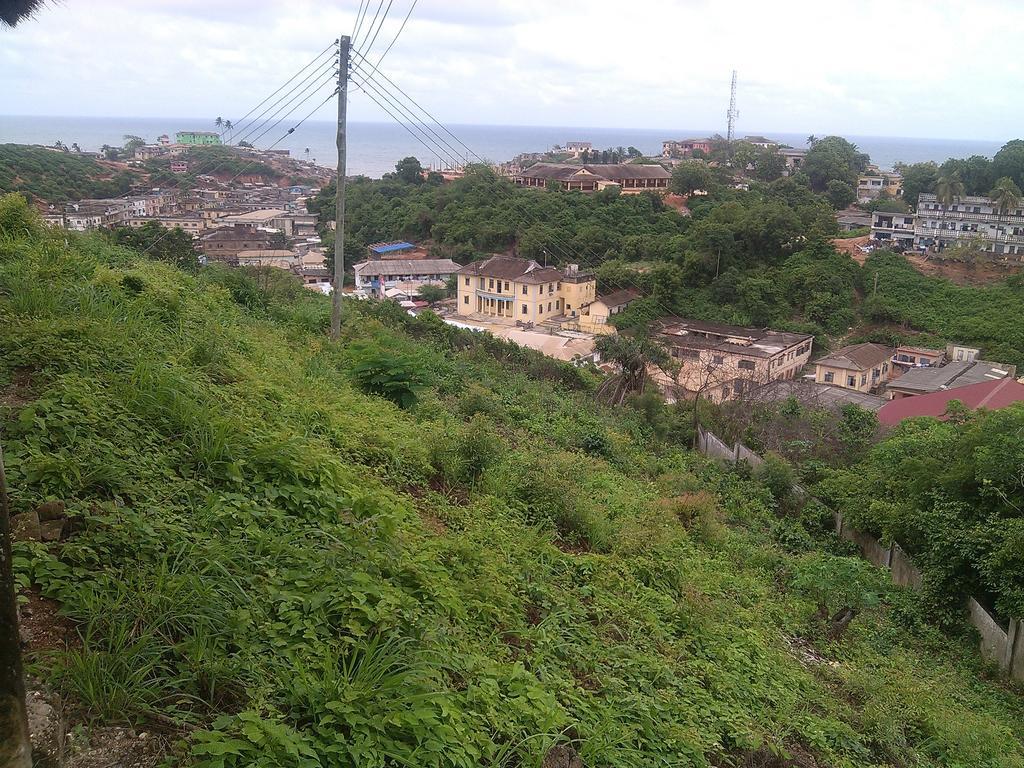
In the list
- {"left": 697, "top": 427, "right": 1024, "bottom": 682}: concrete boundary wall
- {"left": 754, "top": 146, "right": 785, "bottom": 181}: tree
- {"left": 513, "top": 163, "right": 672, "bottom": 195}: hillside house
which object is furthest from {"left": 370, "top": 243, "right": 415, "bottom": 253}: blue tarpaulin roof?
{"left": 697, "top": 427, "right": 1024, "bottom": 682}: concrete boundary wall

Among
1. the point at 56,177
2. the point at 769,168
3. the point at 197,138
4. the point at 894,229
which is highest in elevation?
the point at 197,138

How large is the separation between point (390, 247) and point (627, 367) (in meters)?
26.7

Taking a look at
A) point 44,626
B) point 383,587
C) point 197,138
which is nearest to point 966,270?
point 383,587

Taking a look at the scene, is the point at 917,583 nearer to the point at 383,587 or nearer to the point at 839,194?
the point at 383,587

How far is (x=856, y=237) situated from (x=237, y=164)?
6330cm

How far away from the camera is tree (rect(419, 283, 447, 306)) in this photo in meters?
36.9

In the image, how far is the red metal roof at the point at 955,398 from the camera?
15.8m

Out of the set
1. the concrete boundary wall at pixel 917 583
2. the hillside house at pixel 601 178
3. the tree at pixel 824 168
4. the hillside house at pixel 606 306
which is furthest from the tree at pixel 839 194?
the concrete boundary wall at pixel 917 583

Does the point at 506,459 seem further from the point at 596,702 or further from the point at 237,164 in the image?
the point at 237,164

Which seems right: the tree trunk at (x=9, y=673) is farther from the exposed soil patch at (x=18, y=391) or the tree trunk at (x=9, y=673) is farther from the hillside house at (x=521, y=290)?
the hillside house at (x=521, y=290)

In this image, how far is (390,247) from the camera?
138ft

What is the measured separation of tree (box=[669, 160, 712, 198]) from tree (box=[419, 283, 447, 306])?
64.9 ft

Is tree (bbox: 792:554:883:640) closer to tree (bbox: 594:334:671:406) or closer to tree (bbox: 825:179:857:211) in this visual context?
tree (bbox: 594:334:671:406)

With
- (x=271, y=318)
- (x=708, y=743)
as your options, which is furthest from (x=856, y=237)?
(x=708, y=743)
